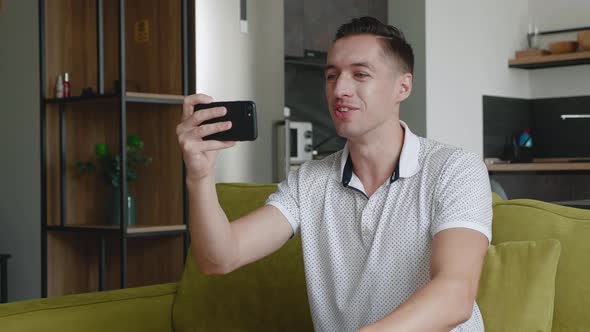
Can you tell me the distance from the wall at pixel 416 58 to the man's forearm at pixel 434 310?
14.9ft

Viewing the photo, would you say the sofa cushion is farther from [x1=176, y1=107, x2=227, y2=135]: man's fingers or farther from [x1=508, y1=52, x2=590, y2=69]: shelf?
[x1=508, y1=52, x2=590, y2=69]: shelf

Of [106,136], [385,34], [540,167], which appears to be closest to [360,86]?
[385,34]

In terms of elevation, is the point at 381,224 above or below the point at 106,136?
below

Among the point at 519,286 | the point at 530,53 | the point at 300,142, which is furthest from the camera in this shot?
the point at 530,53

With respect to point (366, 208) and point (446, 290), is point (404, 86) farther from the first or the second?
point (446, 290)

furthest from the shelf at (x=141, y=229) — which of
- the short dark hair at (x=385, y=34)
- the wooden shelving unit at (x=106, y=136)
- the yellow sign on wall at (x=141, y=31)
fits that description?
the short dark hair at (x=385, y=34)

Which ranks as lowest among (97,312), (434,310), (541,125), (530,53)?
(97,312)

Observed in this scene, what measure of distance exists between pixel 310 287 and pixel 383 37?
0.57 m

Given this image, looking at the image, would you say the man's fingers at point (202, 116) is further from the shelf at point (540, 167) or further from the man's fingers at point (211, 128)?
the shelf at point (540, 167)

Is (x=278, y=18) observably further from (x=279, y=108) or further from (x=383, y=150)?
(x=383, y=150)

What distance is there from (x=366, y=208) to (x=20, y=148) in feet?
10.5

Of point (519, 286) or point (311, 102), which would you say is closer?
point (519, 286)

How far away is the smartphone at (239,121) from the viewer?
1.56m

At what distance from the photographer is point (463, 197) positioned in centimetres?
171
